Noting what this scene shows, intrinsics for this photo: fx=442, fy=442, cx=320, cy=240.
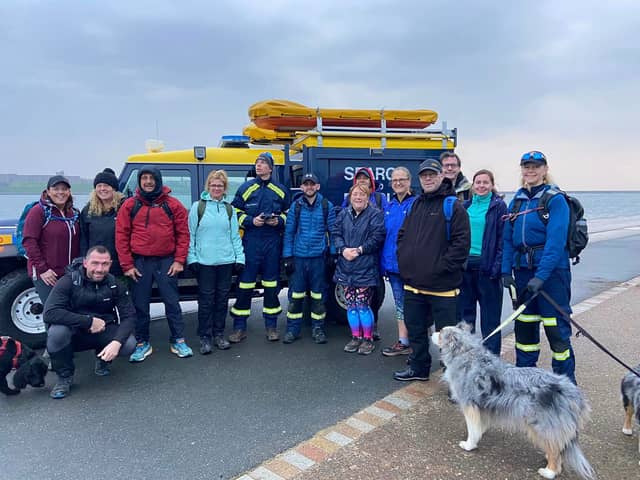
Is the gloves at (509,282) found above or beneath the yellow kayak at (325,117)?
beneath

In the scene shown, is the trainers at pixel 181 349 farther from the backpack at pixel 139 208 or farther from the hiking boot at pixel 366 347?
the hiking boot at pixel 366 347

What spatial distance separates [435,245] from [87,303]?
313 cm

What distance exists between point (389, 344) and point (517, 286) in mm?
1960

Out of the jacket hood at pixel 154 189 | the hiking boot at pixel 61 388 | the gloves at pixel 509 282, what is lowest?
the hiking boot at pixel 61 388

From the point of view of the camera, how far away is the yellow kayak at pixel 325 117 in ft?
18.7

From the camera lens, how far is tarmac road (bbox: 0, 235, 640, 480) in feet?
9.33

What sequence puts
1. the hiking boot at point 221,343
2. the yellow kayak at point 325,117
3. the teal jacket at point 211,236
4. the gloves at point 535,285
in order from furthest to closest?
the yellow kayak at point 325,117, the hiking boot at point 221,343, the teal jacket at point 211,236, the gloves at point 535,285

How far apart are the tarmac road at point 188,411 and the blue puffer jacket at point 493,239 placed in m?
1.34

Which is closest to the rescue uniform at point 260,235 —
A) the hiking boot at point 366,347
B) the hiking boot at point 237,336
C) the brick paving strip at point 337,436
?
the hiking boot at point 237,336

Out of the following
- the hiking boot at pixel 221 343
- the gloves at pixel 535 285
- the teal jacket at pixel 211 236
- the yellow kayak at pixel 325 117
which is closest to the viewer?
the gloves at pixel 535 285

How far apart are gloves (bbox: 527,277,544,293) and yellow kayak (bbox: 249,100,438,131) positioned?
3.36 m

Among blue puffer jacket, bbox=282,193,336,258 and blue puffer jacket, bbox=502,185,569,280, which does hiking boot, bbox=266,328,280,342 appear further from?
blue puffer jacket, bbox=502,185,569,280

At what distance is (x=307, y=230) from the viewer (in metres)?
4.90

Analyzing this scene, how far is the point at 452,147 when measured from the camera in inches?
234
